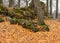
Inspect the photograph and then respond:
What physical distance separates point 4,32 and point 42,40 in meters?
2.26

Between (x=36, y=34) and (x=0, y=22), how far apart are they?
3.13 meters

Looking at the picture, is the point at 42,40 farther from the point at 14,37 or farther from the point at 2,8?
the point at 2,8

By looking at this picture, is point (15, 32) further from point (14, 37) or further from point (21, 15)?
point (21, 15)

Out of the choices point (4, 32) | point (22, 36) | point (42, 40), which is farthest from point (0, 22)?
point (42, 40)

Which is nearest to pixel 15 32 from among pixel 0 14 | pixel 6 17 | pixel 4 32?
pixel 4 32

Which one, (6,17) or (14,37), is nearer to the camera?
(14,37)

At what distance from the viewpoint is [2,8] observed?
13.6m

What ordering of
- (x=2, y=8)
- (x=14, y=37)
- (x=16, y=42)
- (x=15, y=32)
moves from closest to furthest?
(x=16, y=42), (x=14, y=37), (x=15, y=32), (x=2, y=8)

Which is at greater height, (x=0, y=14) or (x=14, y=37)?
(x=0, y=14)

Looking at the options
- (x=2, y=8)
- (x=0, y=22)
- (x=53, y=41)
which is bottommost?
(x=53, y=41)

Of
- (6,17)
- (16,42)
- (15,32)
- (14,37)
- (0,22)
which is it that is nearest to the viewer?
(16,42)

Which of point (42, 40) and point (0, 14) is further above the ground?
point (0, 14)

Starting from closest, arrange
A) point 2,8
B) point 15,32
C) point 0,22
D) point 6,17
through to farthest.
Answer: point 15,32 → point 0,22 → point 6,17 → point 2,8

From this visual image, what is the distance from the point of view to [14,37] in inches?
350
